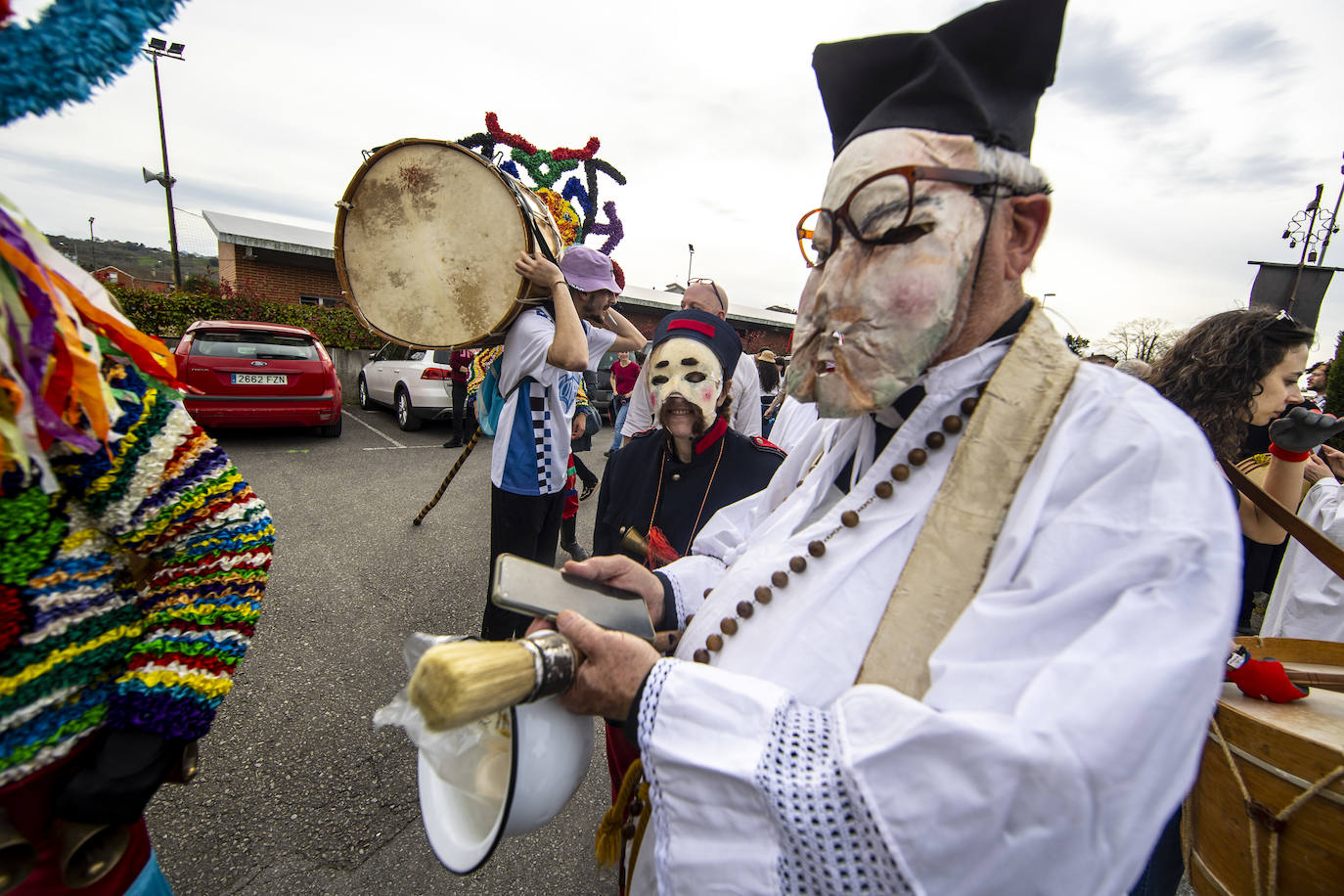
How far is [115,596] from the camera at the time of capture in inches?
43.6

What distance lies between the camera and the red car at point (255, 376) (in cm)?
681

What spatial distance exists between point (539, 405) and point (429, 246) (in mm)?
899

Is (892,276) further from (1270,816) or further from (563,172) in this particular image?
(563,172)

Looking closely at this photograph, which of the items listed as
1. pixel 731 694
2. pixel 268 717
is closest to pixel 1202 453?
pixel 731 694

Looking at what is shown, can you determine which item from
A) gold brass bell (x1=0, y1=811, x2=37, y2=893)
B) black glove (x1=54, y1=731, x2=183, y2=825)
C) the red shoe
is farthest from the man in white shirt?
gold brass bell (x1=0, y1=811, x2=37, y2=893)

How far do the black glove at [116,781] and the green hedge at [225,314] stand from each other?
9.94m

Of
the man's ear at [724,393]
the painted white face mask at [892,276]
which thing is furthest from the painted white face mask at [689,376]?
the painted white face mask at [892,276]

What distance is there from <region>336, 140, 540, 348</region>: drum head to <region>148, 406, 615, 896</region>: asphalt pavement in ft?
5.69

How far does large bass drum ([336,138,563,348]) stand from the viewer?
2.60 meters

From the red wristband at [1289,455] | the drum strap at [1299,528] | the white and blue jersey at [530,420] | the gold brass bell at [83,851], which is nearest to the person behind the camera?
the gold brass bell at [83,851]

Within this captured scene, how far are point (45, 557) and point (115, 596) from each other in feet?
0.50

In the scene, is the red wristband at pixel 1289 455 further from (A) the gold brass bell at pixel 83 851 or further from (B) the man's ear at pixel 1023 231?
(A) the gold brass bell at pixel 83 851

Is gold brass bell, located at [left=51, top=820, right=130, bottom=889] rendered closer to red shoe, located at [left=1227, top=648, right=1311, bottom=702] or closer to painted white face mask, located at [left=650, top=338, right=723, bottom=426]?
painted white face mask, located at [left=650, top=338, right=723, bottom=426]

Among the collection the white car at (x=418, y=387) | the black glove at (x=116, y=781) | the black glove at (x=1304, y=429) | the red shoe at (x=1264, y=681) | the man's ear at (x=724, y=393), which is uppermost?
the black glove at (x=1304, y=429)
